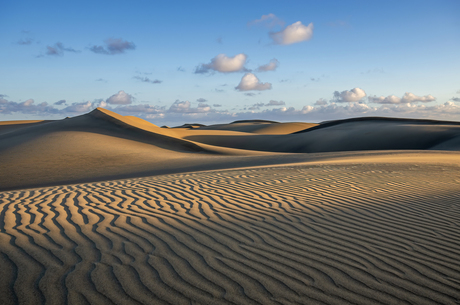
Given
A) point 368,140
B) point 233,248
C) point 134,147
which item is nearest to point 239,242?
point 233,248

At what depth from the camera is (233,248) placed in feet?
11.6

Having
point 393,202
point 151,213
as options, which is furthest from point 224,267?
point 393,202

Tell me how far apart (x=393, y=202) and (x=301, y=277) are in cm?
383

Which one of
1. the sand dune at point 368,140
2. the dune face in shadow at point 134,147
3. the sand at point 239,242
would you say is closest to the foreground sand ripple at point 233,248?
the sand at point 239,242

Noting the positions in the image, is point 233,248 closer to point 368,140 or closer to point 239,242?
point 239,242

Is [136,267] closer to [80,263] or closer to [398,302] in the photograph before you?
[80,263]

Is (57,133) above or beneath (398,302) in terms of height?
above

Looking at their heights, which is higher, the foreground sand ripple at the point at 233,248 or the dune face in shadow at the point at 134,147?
the dune face in shadow at the point at 134,147

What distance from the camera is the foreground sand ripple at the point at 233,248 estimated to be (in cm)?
266

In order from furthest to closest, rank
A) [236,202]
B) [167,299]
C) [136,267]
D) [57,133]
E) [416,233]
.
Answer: [57,133] → [236,202] → [416,233] → [136,267] → [167,299]

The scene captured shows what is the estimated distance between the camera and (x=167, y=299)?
2545mm

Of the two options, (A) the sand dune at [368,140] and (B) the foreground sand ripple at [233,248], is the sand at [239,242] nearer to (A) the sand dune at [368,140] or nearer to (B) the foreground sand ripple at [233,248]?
(B) the foreground sand ripple at [233,248]

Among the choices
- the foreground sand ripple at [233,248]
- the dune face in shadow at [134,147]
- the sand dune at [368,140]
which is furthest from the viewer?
the sand dune at [368,140]

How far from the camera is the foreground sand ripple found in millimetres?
2664
